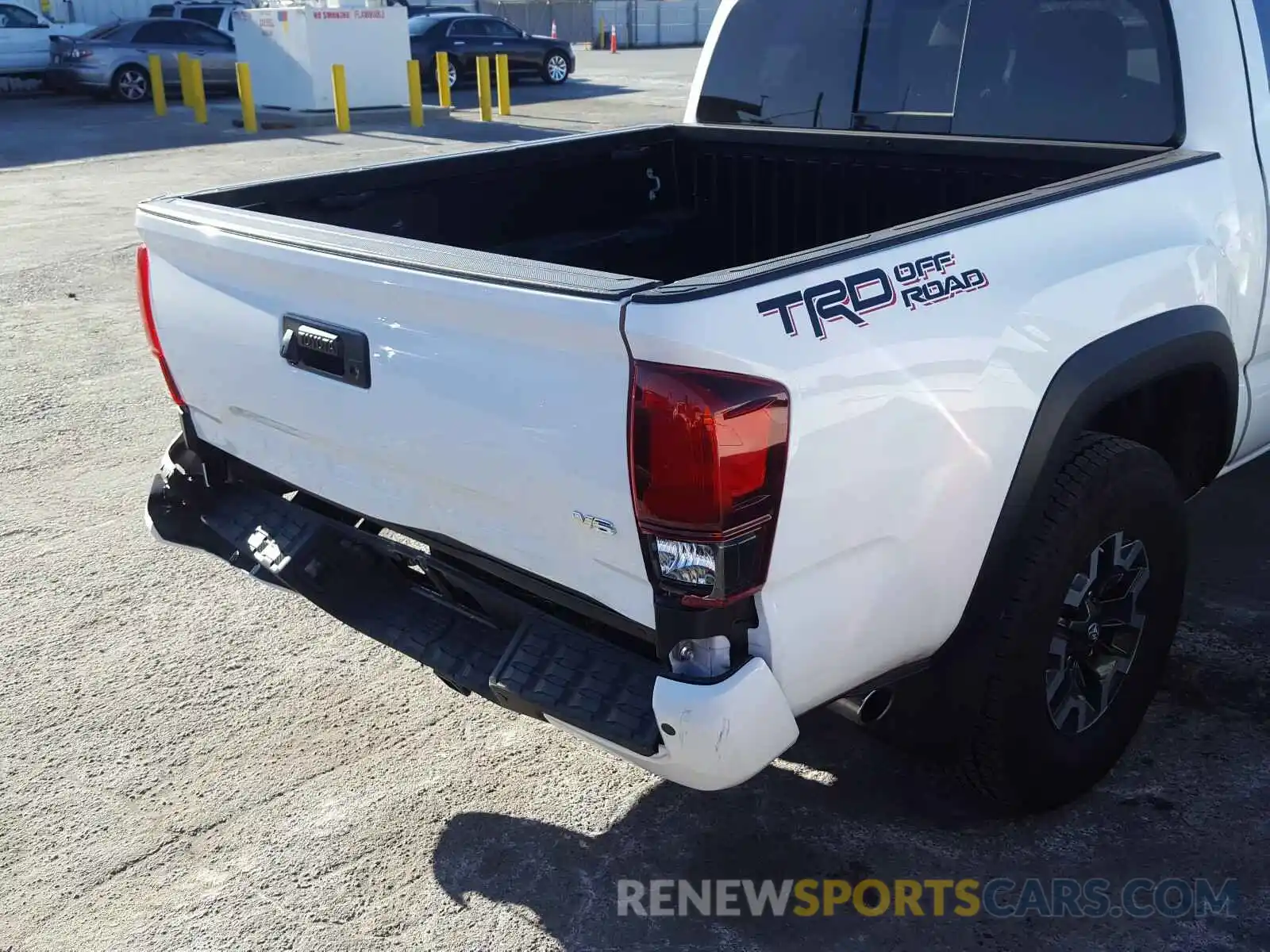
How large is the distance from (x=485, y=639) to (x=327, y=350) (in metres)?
0.72

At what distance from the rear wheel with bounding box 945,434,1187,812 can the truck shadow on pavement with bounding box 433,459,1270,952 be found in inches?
6.0

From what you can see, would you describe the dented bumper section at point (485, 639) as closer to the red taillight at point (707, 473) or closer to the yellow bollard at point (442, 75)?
the red taillight at point (707, 473)

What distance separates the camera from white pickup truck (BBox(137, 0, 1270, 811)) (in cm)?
225

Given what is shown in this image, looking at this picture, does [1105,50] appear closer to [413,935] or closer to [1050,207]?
[1050,207]

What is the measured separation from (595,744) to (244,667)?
182 cm

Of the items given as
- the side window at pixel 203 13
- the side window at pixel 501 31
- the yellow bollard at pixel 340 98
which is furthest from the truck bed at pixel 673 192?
the side window at pixel 203 13

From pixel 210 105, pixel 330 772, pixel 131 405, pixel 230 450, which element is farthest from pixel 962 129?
pixel 210 105

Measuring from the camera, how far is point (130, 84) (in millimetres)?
22312

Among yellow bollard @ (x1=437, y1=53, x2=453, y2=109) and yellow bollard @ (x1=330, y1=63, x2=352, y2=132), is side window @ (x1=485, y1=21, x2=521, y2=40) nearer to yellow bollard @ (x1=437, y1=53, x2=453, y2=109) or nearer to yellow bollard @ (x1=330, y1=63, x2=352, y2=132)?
yellow bollard @ (x1=437, y1=53, x2=453, y2=109)

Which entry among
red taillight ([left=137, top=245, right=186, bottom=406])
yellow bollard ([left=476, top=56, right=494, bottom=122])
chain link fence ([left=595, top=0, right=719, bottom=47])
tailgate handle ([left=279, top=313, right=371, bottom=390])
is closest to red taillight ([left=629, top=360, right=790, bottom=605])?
tailgate handle ([left=279, top=313, right=371, bottom=390])

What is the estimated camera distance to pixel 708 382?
2.15m

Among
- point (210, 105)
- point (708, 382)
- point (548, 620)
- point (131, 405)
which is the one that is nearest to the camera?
point (708, 382)

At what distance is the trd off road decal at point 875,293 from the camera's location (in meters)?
2.25

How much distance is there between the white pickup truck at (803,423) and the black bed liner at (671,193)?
0.9 inches
